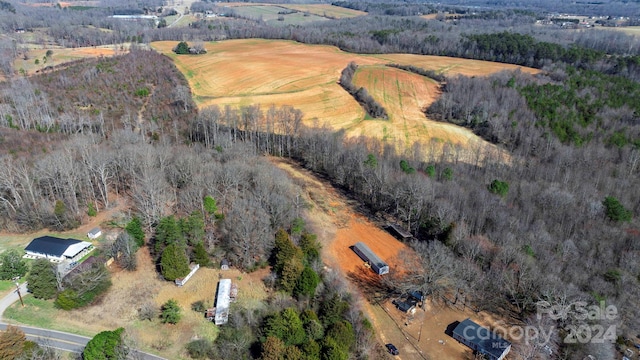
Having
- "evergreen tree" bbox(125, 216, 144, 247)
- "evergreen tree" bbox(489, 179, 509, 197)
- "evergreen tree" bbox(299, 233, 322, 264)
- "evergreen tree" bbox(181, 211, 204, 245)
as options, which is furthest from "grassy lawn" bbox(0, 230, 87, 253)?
"evergreen tree" bbox(489, 179, 509, 197)

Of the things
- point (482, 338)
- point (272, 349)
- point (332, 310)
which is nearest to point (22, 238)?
point (272, 349)

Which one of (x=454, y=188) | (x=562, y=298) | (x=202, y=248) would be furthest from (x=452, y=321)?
(x=202, y=248)

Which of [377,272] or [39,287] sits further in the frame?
[377,272]

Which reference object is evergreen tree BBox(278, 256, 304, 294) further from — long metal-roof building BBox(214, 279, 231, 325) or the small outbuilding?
the small outbuilding

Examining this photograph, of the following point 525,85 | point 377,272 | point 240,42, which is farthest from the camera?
point 240,42

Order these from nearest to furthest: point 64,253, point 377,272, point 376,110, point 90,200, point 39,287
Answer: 1. point 39,287
2. point 64,253
3. point 377,272
4. point 90,200
5. point 376,110

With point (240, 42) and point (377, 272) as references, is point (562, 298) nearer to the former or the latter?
point (377, 272)

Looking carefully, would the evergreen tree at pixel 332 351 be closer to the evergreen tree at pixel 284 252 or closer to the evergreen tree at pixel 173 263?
the evergreen tree at pixel 284 252
